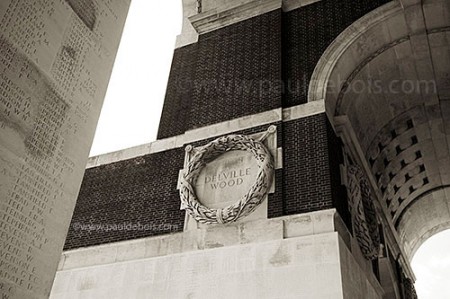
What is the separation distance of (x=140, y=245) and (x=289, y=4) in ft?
30.2

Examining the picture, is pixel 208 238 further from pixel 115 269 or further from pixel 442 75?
pixel 442 75

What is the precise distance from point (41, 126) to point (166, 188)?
25.9 ft

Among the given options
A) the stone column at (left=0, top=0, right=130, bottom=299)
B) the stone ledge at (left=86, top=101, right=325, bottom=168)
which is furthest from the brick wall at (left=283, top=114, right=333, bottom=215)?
the stone column at (left=0, top=0, right=130, bottom=299)

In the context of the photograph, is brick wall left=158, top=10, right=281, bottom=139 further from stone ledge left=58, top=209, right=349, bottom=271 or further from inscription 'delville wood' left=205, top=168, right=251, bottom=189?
stone ledge left=58, top=209, right=349, bottom=271

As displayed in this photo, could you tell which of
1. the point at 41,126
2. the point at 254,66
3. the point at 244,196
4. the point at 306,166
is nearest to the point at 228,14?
the point at 254,66

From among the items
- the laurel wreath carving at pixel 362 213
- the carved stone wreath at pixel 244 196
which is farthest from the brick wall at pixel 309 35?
the laurel wreath carving at pixel 362 213

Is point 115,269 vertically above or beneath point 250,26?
beneath

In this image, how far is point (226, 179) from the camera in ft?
36.8

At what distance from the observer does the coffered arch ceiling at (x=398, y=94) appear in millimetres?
12557

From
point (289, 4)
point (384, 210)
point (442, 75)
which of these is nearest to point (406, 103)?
point (442, 75)

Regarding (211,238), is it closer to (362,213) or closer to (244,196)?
(244,196)

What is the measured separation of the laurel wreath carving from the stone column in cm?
817

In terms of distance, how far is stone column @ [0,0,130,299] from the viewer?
3.92m

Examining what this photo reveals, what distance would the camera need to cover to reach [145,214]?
11.9m
